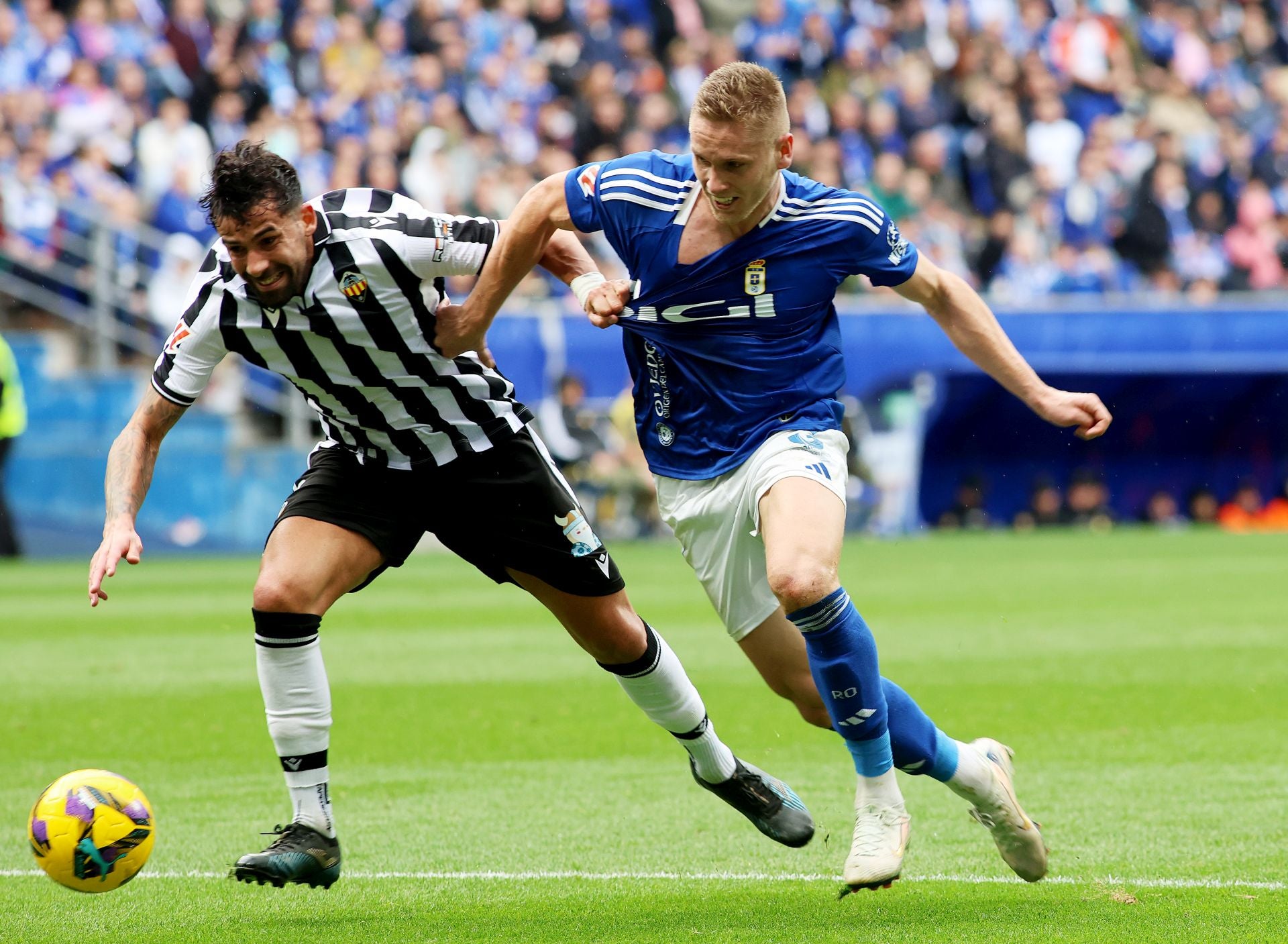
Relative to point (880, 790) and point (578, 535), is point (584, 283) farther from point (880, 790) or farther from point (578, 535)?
point (880, 790)

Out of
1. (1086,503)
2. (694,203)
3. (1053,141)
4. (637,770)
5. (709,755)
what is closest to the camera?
(694,203)

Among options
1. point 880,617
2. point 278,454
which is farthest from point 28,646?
point 278,454

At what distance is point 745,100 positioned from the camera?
440 cm

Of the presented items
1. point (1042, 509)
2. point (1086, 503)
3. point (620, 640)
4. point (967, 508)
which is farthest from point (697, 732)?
point (1086, 503)

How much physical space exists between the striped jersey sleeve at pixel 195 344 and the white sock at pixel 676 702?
→ 149 cm

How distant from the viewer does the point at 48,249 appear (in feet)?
57.8

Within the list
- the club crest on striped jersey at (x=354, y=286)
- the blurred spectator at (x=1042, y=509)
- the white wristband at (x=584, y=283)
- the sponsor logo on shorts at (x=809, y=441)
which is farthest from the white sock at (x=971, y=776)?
the blurred spectator at (x=1042, y=509)

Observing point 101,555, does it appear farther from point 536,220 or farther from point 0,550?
point 0,550

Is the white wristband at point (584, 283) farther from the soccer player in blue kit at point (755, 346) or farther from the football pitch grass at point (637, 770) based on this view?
the football pitch grass at point (637, 770)

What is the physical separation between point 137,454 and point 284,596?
1.99 ft

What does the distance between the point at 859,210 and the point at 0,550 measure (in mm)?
14972

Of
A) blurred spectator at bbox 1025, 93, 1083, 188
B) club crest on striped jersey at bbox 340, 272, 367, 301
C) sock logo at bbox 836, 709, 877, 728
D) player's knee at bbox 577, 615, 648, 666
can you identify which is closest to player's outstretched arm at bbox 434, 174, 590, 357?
club crest on striped jersey at bbox 340, 272, 367, 301

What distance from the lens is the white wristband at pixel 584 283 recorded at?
471 centimetres

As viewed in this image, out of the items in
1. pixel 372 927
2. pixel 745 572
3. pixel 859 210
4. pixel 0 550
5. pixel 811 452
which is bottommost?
pixel 0 550
